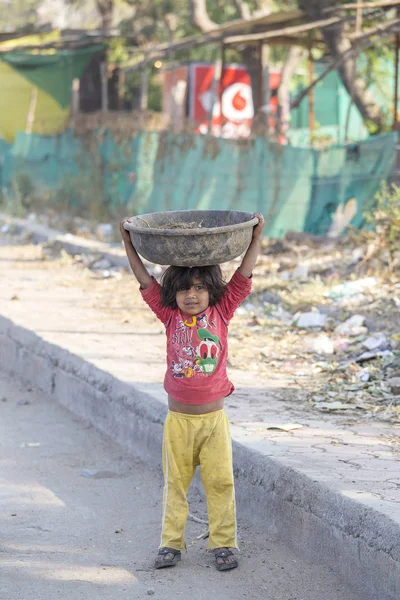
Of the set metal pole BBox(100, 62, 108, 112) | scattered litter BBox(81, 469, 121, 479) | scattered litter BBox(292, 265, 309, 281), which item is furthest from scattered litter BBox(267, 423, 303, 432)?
metal pole BBox(100, 62, 108, 112)

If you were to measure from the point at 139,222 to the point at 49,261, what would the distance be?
8798mm

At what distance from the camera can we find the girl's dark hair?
11.6ft

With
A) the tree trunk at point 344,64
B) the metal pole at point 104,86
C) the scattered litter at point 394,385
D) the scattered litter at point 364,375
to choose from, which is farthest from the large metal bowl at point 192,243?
the metal pole at point 104,86

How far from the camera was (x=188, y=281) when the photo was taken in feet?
11.6

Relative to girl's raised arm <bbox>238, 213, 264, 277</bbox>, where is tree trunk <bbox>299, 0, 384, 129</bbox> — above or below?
above

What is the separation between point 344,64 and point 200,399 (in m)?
11.8

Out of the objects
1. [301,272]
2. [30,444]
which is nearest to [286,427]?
[30,444]

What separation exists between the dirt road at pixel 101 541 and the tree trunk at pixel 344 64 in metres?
9.86

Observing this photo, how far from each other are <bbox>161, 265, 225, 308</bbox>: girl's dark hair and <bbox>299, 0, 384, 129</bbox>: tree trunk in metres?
10.6

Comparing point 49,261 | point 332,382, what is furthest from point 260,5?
point 332,382

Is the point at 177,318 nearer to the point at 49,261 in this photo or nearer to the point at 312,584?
the point at 312,584

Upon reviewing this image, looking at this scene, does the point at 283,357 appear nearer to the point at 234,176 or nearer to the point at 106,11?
the point at 234,176

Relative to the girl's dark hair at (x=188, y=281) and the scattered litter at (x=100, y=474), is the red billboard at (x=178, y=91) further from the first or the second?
the girl's dark hair at (x=188, y=281)

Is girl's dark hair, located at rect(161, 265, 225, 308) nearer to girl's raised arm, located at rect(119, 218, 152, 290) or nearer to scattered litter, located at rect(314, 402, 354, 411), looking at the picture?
girl's raised arm, located at rect(119, 218, 152, 290)
